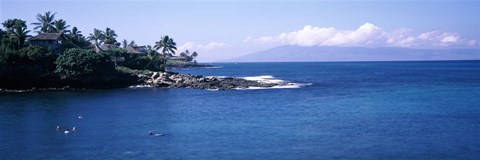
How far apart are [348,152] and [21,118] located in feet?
128

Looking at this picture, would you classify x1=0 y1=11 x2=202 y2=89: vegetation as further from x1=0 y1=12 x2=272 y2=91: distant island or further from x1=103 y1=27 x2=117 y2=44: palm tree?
x1=103 y1=27 x2=117 y2=44: palm tree

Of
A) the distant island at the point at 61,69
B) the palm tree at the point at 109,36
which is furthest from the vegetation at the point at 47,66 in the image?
the palm tree at the point at 109,36

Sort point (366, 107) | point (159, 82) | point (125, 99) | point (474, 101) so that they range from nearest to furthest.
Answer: point (366, 107), point (474, 101), point (125, 99), point (159, 82)

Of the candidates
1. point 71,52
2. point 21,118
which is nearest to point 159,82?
point 71,52

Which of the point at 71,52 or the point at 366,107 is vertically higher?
the point at 71,52

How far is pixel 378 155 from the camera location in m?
35.1

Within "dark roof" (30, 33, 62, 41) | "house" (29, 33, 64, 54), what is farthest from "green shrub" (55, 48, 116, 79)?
"dark roof" (30, 33, 62, 41)

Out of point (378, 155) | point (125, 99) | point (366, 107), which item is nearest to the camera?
point (378, 155)

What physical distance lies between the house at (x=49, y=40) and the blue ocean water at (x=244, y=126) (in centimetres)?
2471

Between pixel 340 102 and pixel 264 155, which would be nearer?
pixel 264 155

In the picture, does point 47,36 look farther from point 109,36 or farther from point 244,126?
point 244,126

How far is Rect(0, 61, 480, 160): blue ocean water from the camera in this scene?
36750mm

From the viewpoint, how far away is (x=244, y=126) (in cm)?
4847

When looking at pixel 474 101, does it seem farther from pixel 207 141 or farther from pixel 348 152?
pixel 207 141
